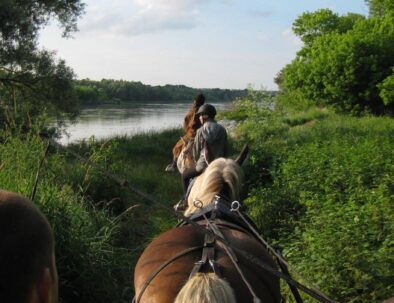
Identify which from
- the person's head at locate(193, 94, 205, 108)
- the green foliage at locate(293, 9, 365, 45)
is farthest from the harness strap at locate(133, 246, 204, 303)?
the green foliage at locate(293, 9, 365, 45)

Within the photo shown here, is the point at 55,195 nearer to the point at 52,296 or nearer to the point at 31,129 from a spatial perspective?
the point at 31,129

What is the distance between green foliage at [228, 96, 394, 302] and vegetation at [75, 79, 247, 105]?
46628 millimetres

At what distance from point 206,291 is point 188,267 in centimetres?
40

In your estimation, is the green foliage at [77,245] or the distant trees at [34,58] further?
the distant trees at [34,58]

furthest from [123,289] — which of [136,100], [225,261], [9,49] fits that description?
[136,100]

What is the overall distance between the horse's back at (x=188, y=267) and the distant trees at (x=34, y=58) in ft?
45.2

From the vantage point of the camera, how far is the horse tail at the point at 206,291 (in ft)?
8.07

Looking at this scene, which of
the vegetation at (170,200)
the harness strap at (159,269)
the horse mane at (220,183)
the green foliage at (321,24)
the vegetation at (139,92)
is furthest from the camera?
the vegetation at (139,92)

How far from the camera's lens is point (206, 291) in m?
2.47

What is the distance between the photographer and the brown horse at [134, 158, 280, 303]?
8.26ft

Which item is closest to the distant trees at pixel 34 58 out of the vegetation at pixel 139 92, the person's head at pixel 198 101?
the person's head at pixel 198 101

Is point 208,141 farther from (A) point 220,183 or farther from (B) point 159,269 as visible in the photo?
(B) point 159,269

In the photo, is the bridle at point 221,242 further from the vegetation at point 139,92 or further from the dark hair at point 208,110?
the vegetation at point 139,92

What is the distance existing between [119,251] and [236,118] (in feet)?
63.9
